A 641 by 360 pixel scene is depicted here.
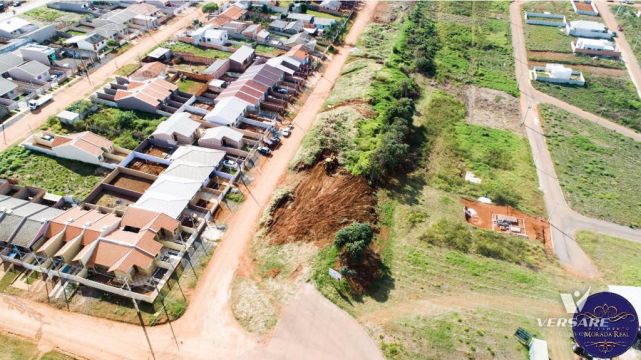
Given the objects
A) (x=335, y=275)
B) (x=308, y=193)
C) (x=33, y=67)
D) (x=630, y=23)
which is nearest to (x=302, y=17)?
(x=33, y=67)

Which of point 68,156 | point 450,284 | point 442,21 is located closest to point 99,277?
point 68,156

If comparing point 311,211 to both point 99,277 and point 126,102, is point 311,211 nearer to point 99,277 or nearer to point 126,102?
point 99,277

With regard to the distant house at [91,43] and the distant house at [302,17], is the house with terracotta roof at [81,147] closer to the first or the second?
the distant house at [91,43]

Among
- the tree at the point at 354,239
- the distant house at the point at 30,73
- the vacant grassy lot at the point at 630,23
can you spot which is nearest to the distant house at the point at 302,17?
the distant house at the point at 30,73

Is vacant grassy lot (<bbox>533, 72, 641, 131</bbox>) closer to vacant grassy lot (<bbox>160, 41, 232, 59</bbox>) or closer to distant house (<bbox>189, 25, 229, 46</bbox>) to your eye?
vacant grassy lot (<bbox>160, 41, 232, 59</bbox>)

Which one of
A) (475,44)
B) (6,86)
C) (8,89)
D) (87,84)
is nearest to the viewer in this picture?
(8,89)

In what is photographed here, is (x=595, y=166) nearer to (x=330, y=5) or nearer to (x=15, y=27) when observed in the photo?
(x=330, y=5)

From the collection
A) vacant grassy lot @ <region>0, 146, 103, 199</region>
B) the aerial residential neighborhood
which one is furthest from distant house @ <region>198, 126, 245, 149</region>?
vacant grassy lot @ <region>0, 146, 103, 199</region>
